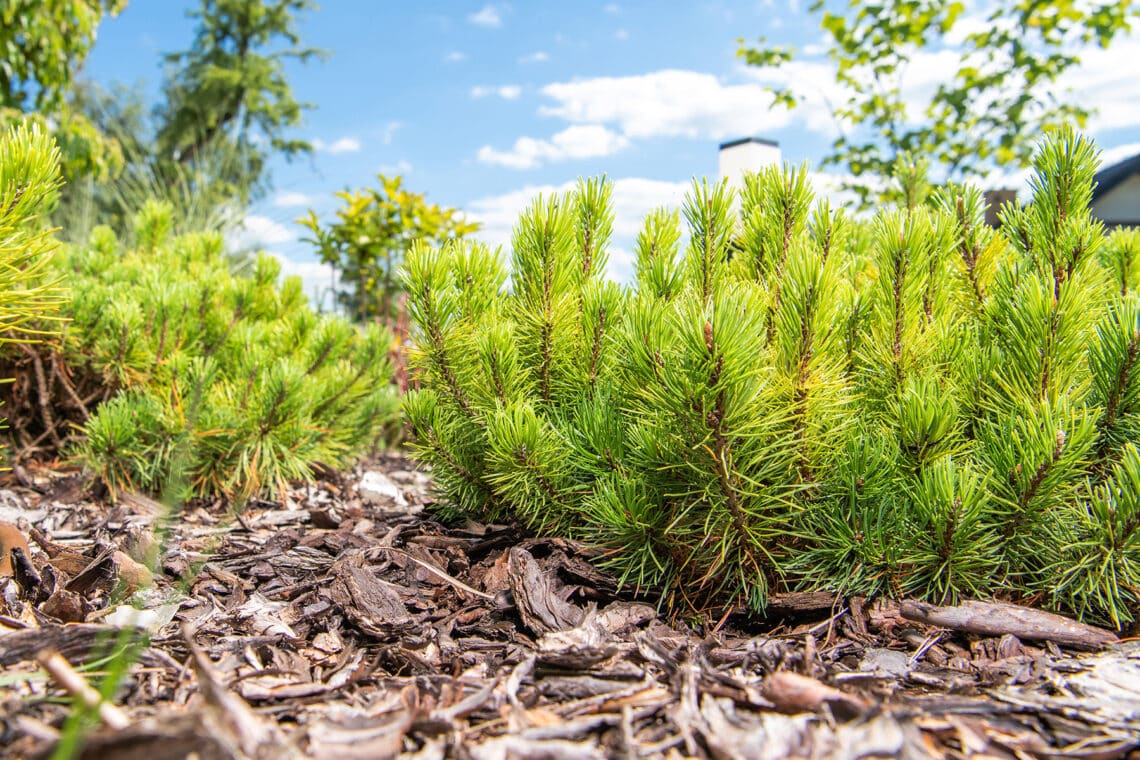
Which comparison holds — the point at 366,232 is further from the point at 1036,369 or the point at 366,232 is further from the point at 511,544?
the point at 1036,369

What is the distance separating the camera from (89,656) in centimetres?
145

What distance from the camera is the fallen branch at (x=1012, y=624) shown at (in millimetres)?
1796

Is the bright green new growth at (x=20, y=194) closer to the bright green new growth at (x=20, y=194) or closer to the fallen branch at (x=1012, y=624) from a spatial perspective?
the bright green new growth at (x=20, y=194)

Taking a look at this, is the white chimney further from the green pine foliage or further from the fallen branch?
the fallen branch

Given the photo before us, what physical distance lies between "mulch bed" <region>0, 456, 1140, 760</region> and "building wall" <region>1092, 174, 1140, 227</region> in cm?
1415

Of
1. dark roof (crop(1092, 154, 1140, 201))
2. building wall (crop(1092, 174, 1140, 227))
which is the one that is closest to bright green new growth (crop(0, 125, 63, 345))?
dark roof (crop(1092, 154, 1140, 201))

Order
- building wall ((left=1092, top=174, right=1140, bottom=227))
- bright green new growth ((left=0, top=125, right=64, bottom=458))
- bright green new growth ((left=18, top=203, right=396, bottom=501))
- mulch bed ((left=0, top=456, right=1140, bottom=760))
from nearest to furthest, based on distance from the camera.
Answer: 1. mulch bed ((left=0, top=456, right=1140, bottom=760))
2. bright green new growth ((left=0, top=125, right=64, bottom=458))
3. bright green new growth ((left=18, top=203, right=396, bottom=501))
4. building wall ((left=1092, top=174, right=1140, bottom=227))

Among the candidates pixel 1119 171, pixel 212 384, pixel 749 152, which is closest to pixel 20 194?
pixel 212 384

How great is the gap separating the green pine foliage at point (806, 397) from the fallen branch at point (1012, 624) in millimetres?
71

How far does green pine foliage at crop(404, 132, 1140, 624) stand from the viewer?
1.75 m

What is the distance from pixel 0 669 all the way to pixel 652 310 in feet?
4.87

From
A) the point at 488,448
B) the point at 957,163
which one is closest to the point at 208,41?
the point at 957,163

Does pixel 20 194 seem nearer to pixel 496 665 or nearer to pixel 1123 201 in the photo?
pixel 496 665

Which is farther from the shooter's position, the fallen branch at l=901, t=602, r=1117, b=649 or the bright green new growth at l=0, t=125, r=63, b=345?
the bright green new growth at l=0, t=125, r=63, b=345
